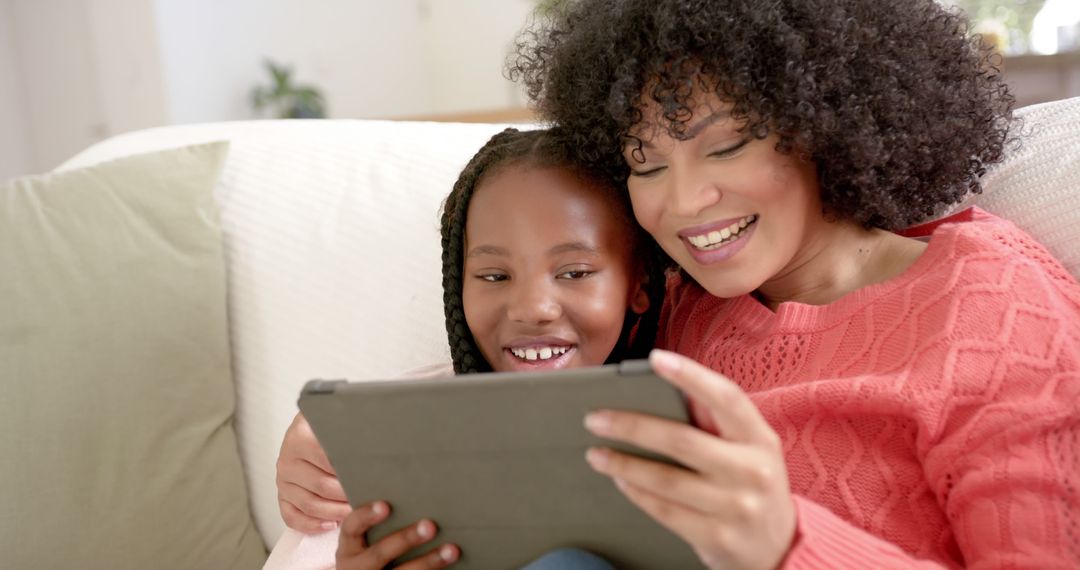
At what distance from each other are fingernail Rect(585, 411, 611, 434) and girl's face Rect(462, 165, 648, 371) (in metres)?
0.39

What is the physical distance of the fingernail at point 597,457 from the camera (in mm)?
665

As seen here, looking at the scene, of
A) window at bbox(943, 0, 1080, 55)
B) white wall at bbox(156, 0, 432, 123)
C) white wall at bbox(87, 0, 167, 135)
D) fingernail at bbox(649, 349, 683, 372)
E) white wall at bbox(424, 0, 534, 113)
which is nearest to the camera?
fingernail at bbox(649, 349, 683, 372)

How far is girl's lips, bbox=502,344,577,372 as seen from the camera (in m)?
1.07

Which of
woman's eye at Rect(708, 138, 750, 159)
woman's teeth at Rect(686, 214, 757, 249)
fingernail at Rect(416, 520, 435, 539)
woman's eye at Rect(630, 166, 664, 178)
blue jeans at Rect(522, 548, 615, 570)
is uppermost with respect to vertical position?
woman's eye at Rect(708, 138, 750, 159)

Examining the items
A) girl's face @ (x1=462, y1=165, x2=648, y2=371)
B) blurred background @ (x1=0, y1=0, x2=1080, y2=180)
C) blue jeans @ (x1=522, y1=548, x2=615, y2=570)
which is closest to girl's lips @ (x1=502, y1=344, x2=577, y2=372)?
girl's face @ (x1=462, y1=165, x2=648, y2=371)

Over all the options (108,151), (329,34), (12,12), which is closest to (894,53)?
(108,151)

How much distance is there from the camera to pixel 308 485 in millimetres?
1040

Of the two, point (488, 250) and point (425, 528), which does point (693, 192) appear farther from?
point (425, 528)

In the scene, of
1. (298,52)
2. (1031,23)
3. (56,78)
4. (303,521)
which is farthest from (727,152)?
(56,78)

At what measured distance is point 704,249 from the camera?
3.30 feet

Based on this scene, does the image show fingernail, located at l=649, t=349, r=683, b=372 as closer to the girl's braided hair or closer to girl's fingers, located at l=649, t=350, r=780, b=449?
girl's fingers, located at l=649, t=350, r=780, b=449

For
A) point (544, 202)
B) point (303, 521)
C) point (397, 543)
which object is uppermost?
point (544, 202)

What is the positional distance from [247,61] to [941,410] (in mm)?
3871

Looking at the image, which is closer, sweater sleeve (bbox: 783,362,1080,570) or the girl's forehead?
sweater sleeve (bbox: 783,362,1080,570)
